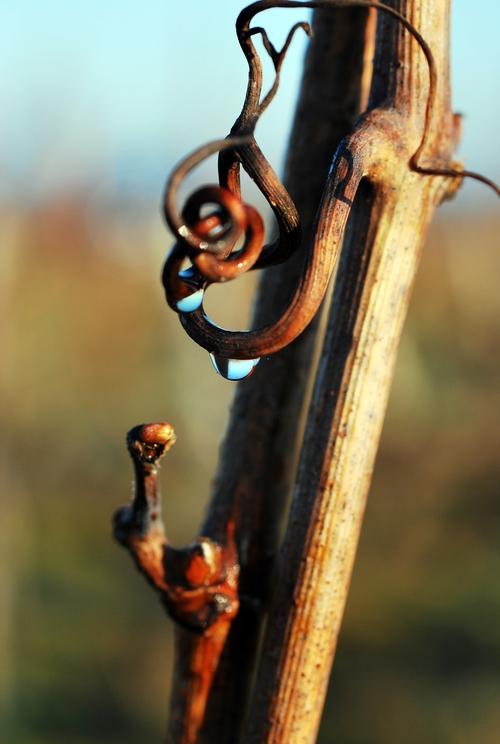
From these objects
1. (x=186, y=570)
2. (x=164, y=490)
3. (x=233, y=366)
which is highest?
(x=233, y=366)

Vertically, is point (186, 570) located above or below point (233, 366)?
below

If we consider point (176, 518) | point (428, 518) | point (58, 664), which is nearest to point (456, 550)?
point (428, 518)

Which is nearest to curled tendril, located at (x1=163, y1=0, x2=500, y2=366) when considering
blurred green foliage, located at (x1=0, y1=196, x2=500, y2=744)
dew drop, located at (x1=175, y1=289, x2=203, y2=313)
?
dew drop, located at (x1=175, y1=289, x2=203, y2=313)

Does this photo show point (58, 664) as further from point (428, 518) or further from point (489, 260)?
point (489, 260)

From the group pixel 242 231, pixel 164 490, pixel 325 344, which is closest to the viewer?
pixel 242 231

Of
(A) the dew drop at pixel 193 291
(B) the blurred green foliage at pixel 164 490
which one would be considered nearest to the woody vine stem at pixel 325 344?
(A) the dew drop at pixel 193 291

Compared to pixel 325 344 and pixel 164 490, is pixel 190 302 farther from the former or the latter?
pixel 164 490

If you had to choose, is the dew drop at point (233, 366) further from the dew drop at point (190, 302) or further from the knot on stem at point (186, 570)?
the knot on stem at point (186, 570)

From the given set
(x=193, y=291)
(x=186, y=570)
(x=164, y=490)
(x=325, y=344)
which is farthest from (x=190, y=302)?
(x=164, y=490)

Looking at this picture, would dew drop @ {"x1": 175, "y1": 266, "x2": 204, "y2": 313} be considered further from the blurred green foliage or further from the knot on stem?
the blurred green foliage
